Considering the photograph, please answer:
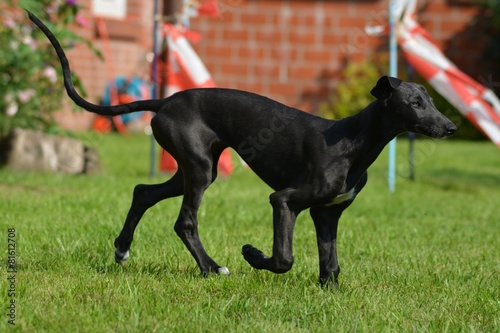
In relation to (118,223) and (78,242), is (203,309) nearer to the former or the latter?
(78,242)

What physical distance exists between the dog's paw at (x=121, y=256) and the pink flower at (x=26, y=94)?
538 cm

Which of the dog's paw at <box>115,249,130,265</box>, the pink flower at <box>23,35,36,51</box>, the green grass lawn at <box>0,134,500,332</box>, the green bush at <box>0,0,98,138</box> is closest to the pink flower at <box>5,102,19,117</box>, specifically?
the green bush at <box>0,0,98,138</box>

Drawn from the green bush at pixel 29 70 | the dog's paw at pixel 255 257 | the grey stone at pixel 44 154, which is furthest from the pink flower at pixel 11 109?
the dog's paw at pixel 255 257

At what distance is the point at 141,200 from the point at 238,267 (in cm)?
66

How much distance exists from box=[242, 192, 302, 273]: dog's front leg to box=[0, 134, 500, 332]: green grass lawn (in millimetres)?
147

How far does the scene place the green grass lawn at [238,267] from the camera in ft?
11.8

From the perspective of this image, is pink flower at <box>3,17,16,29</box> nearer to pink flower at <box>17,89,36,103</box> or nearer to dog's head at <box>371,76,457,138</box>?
pink flower at <box>17,89,36,103</box>

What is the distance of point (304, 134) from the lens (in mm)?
4145

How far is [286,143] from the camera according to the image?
4.18 m

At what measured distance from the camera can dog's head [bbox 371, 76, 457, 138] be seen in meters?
3.98

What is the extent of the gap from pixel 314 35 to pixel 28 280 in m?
11.8

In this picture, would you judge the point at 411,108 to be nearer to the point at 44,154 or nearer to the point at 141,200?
the point at 141,200

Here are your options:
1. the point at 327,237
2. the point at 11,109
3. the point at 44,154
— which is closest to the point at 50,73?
the point at 11,109

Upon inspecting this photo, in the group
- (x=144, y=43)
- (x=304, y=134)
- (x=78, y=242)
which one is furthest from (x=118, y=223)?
(x=144, y=43)
